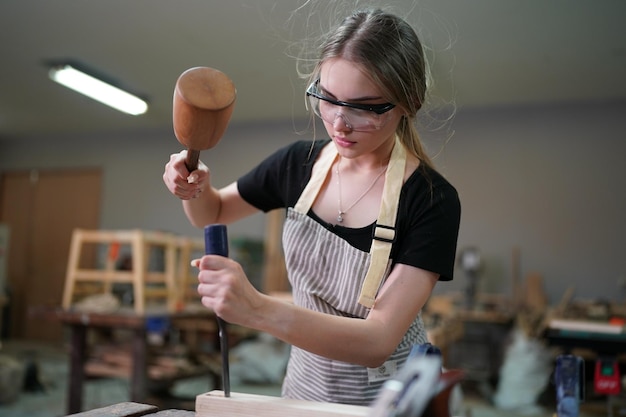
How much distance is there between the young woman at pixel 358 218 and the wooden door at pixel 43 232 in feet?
28.7

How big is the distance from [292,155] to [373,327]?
57 cm

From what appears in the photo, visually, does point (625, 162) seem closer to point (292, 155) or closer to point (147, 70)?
point (147, 70)

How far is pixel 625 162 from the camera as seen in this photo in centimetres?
666

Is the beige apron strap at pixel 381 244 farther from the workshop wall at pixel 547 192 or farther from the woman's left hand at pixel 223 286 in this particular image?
the workshop wall at pixel 547 192

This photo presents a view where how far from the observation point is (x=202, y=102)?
0.99 m

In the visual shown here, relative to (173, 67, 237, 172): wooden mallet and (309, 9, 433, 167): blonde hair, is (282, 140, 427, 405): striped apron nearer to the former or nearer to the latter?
(309, 9, 433, 167): blonde hair

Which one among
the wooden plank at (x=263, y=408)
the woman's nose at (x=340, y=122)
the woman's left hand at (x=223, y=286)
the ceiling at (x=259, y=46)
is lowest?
the wooden plank at (x=263, y=408)

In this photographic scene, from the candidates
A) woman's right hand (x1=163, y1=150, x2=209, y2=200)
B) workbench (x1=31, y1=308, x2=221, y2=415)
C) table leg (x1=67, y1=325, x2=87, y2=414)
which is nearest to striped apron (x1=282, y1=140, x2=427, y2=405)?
woman's right hand (x1=163, y1=150, x2=209, y2=200)

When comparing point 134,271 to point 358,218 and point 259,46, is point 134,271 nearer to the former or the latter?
point 259,46

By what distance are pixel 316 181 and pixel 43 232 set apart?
31.1 ft

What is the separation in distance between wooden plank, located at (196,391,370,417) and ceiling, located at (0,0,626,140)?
2.95 metres

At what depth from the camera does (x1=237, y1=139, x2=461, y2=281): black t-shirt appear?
118 cm

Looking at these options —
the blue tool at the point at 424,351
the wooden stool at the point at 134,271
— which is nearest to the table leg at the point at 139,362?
the wooden stool at the point at 134,271

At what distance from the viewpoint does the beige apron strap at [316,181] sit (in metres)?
1.38
